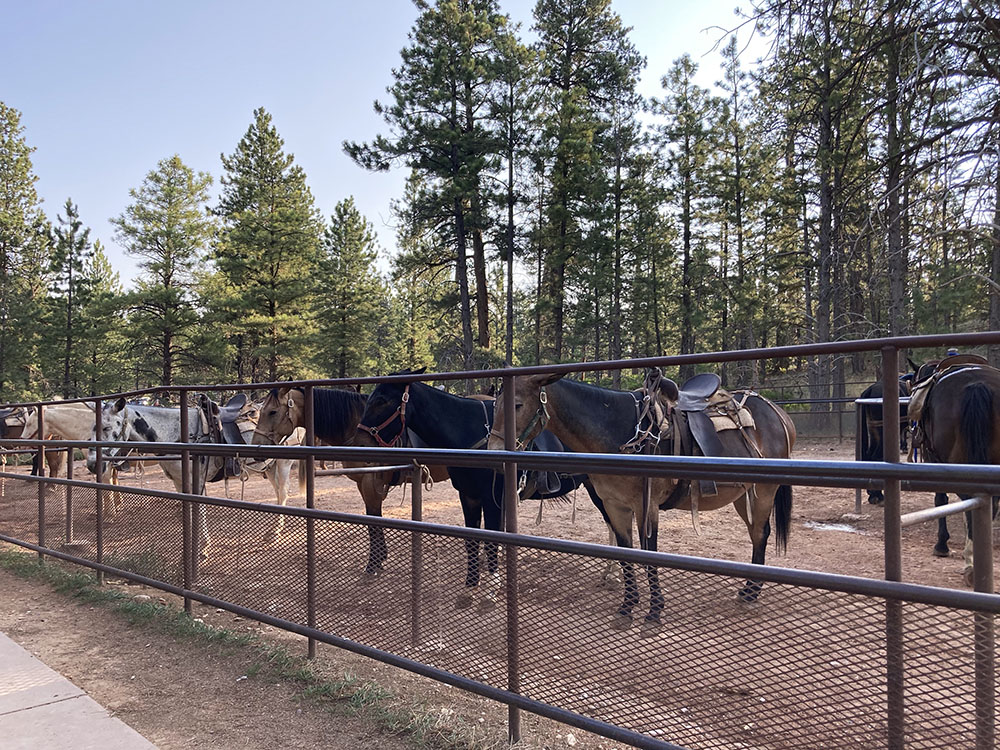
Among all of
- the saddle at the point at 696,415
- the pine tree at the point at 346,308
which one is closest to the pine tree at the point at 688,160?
the pine tree at the point at 346,308

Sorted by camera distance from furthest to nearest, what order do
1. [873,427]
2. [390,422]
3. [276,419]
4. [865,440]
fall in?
[865,440] → [873,427] → [276,419] → [390,422]

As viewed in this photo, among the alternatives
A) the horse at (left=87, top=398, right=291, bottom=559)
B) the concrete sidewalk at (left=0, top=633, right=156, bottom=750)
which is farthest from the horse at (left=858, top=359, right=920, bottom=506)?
the concrete sidewalk at (left=0, top=633, right=156, bottom=750)

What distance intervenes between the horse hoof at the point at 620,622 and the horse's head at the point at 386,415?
109 inches

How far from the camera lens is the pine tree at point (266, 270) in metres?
26.6

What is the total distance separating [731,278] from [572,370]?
29619 mm

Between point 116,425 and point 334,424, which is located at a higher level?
point 334,424

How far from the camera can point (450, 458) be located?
2.60m

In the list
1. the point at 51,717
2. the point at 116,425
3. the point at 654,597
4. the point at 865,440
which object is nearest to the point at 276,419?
the point at 116,425

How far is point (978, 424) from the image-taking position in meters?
4.93

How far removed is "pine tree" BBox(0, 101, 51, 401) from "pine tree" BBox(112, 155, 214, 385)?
5.20 meters

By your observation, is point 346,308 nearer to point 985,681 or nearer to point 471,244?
point 471,244

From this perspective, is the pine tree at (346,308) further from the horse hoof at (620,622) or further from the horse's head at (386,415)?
the horse hoof at (620,622)

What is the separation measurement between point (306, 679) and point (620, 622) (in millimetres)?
1882

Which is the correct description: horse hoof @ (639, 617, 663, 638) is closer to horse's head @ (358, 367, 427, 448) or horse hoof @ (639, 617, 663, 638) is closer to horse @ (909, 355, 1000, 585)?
horse's head @ (358, 367, 427, 448)
